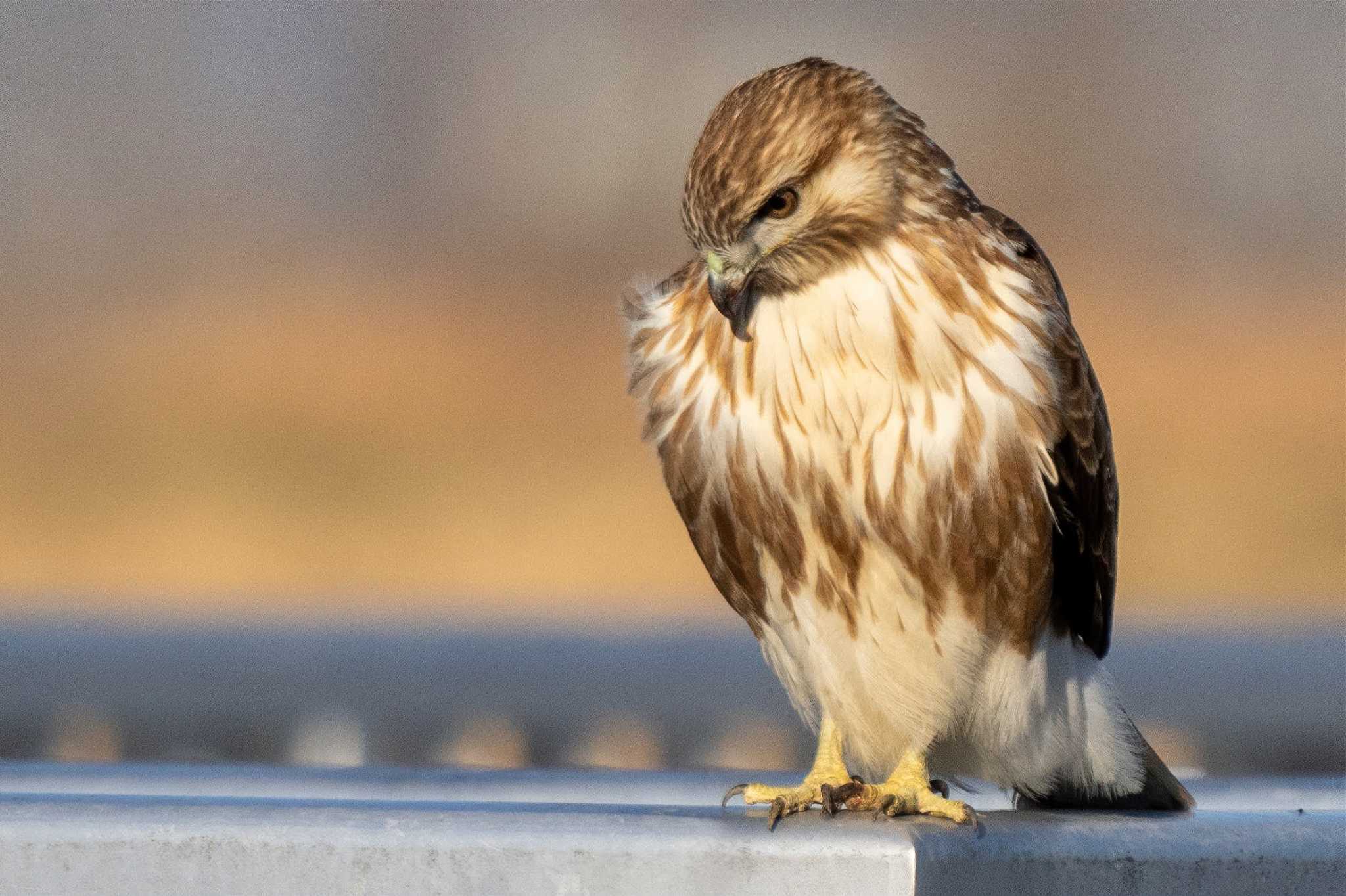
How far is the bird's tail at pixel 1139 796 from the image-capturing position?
12.7 ft

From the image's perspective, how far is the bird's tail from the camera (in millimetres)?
3859

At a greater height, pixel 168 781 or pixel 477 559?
pixel 168 781

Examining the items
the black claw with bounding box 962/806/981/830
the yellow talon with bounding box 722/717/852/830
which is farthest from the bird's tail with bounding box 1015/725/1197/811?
the black claw with bounding box 962/806/981/830

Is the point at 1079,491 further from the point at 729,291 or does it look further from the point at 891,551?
the point at 729,291

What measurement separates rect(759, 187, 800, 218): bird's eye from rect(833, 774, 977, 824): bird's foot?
98cm

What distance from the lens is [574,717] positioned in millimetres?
5289

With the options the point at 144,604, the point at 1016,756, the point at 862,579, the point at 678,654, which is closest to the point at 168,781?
the point at 862,579

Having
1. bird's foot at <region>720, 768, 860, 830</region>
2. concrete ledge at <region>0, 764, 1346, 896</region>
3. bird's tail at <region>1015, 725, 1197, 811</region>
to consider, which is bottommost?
bird's tail at <region>1015, 725, 1197, 811</region>

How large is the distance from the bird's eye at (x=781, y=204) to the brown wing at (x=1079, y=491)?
1.41 feet

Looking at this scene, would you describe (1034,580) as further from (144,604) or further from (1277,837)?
(144,604)

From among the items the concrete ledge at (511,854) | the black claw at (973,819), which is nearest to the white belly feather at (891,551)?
the black claw at (973,819)

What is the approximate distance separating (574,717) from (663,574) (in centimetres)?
807

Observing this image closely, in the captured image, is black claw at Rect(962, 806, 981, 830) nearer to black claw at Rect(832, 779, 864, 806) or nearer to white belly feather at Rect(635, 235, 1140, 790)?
black claw at Rect(832, 779, 864, 806)

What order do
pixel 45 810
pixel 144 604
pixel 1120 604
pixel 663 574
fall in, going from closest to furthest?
1. pixel 45 810
2. pixel 144 604
3. pixel 1120 604
4. pixel 663 574
